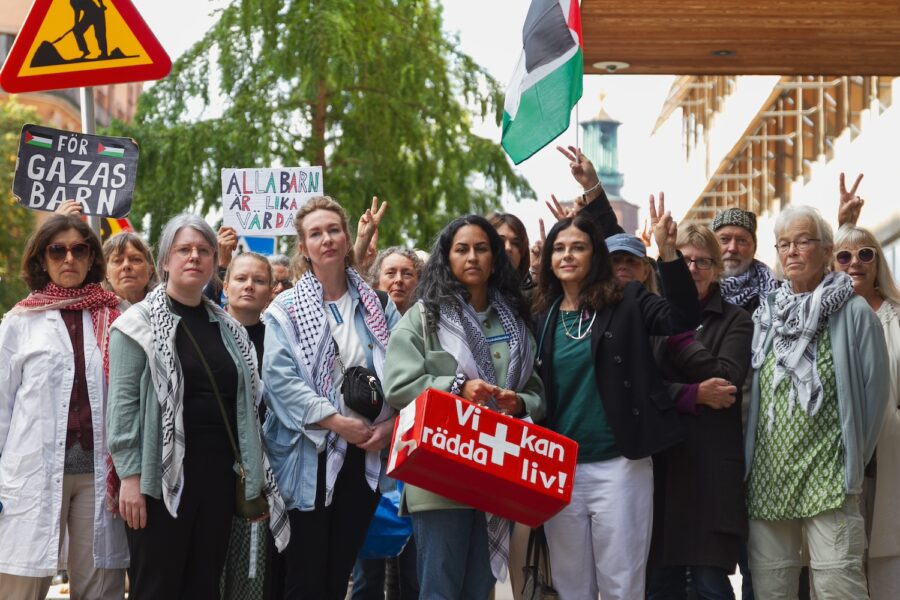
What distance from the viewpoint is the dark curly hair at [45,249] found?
23.1 feet

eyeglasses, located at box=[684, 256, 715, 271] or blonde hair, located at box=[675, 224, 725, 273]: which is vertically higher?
blonde hair, located at box=[675, 224, 725, 273]

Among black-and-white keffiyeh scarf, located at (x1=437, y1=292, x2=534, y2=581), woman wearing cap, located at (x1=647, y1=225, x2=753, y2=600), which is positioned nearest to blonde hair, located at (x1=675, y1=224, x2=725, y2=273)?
woman wearing cap, located at (x1=647, y1=225, x2=753, y2=600)

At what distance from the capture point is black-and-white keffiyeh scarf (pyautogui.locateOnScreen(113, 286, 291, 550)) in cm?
637

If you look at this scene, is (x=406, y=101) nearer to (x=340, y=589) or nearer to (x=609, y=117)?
(x=340, y=589)

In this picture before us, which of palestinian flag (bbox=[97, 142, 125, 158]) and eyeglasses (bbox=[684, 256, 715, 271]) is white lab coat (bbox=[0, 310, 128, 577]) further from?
eyeglasses (bbox=[684, 256, 715, 271])

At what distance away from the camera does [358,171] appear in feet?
70.6

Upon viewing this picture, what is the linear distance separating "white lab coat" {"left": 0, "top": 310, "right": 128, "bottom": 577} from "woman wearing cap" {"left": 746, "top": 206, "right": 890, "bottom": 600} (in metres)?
3.14

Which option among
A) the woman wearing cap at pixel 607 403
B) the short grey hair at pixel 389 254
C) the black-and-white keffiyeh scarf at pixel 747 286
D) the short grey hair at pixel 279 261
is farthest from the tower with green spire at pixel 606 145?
the woman wearing cap at pixel 607 403

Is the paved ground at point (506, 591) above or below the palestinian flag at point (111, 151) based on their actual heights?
below

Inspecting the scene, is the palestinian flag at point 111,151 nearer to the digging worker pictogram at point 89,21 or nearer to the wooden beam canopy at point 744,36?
the digging worker pictogram at point 89,21

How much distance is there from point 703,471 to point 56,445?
10.2 ft

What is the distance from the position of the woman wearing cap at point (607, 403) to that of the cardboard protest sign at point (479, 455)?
0.41 metres

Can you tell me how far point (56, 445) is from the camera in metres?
6.70

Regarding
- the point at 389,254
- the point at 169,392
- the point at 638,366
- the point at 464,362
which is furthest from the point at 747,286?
the point at 169,392
